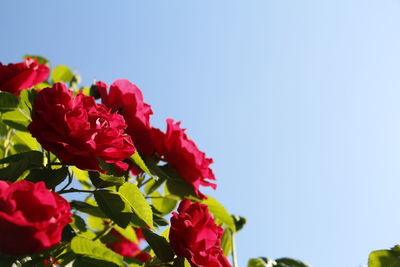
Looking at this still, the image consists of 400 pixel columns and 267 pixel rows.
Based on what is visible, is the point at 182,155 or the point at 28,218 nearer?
the point at 28,218

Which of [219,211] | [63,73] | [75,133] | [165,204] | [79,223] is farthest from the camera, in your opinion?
[63,73]

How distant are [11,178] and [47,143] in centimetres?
11

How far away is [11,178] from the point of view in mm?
963

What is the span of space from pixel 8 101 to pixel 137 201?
1.59ft

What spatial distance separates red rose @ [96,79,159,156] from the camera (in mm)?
1301

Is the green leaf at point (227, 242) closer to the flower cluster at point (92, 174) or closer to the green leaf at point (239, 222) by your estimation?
the green leaf at point (239, 222)

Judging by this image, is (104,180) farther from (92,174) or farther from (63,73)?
(63,73)

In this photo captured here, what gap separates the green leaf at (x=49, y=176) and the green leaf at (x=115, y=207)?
3.7 inches

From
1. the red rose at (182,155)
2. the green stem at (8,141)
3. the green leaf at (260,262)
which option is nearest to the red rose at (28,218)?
the red rose at (182,155)

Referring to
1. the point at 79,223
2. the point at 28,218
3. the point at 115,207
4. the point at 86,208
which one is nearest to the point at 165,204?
the point at 79,223

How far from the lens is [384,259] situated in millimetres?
1187

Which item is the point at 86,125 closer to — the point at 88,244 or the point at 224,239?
the point at 88,244

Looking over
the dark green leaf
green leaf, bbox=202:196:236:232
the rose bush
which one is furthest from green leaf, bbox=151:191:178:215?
the dark green leaf

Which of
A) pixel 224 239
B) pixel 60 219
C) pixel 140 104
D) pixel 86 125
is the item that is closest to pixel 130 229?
pixel 224 239
